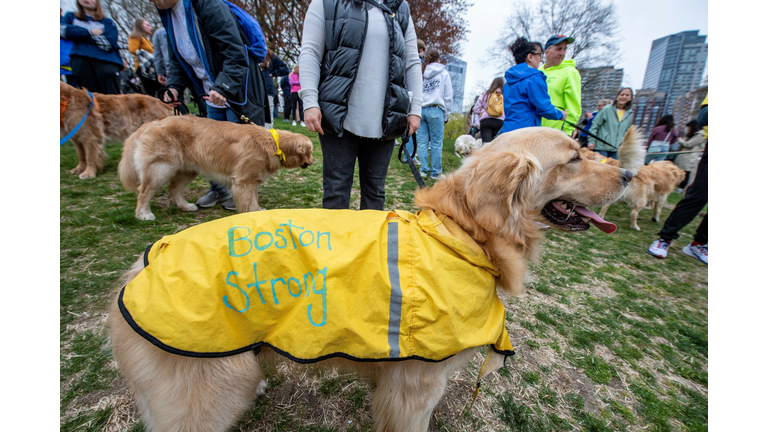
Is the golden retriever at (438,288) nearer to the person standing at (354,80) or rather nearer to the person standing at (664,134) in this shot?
the person standing at (354,80)

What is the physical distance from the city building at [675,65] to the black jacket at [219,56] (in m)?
16.5

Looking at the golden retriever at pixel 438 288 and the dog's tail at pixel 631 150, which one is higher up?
the dog's tail at pixel 631 150

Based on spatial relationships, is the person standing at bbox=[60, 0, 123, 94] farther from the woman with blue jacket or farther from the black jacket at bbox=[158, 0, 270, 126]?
the woman with blue jacket

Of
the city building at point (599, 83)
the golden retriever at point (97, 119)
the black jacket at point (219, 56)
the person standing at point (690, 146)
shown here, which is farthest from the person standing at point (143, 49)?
the city building at point (599, 83)

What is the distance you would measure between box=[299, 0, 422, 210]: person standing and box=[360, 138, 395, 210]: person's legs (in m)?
0.01

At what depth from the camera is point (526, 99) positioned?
14.2 ft

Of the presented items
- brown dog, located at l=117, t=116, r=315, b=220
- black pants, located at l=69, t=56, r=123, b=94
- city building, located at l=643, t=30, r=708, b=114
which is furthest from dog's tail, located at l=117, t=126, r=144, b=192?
city building, located at l=643, t=30, r=708, b=114

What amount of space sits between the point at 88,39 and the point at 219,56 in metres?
3.99

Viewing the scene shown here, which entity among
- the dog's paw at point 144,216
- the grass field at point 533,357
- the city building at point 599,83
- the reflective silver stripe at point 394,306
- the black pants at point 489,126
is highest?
the city building at point 599,83

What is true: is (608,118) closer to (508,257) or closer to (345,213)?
(508,257)

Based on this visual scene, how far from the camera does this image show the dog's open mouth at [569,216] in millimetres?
1730

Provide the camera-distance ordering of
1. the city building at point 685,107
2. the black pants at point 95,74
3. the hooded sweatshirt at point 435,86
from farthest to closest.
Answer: the city building at point 685,107
the hooded sweatshirt at point 435,86
the black pants at point 95,74

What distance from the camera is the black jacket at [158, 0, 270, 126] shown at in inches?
123

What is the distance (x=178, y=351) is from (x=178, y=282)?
0.89 ft
